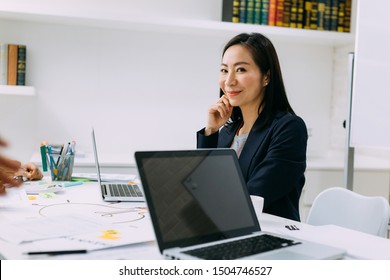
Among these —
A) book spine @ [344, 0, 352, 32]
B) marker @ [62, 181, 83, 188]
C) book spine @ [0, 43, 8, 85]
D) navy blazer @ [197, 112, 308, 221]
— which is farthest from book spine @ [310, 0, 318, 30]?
marker @ [62, 181, 83, 188]

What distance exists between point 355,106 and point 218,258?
2083mm

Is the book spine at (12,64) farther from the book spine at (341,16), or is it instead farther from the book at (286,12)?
the book spine at (341,16)

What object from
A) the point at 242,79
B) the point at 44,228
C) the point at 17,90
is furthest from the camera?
the point at 17,90

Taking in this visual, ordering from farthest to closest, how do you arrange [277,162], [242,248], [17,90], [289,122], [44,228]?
1. [17,90]
2. [289,122]
3. [277,162]
4. [44,228]
5. [242,248]

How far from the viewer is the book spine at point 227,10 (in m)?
3.51

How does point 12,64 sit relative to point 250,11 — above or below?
below

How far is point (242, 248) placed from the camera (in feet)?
3.66

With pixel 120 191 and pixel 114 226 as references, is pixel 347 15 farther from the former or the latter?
pixel 114 226

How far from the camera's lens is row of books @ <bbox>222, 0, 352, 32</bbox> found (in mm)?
3494

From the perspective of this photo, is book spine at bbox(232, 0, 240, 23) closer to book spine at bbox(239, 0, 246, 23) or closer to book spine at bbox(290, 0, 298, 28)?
book spine at bbox(239, 0, 246, 23)

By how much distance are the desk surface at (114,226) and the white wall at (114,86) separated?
1.61 meters

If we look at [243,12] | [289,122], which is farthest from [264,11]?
[289,122]

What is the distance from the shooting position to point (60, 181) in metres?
2.21

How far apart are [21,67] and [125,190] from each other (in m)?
1.75
